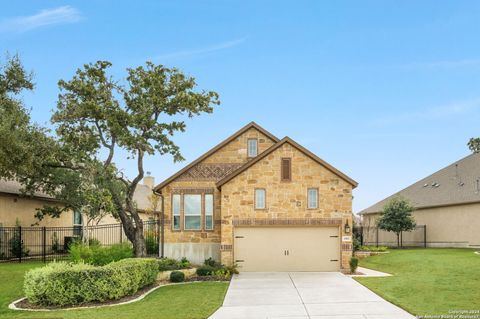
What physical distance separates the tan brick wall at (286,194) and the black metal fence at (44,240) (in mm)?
5344

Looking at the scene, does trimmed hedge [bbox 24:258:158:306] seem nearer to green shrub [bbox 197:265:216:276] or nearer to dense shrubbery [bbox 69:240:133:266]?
dense shrubbery [bbox 69:240:133:266]

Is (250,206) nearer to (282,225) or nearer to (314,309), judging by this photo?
(282,225)

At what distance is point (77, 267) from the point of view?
18.1 meters

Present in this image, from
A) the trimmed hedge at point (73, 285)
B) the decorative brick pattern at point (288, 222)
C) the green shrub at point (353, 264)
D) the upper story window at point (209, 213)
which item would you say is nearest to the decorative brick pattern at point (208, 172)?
the upper story window at point (209, 213)

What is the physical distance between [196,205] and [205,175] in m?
1.63

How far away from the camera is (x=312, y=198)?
86.3ft

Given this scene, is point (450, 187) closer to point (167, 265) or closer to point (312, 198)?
point (312, 198)

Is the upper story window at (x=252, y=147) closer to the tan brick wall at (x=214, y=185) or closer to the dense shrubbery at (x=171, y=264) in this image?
the tan brick wall at (x=214, y=185)

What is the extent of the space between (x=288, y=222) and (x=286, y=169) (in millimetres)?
2487

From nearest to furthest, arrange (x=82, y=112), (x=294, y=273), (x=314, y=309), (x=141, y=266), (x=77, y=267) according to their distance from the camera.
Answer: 1. (x=314, y=309)
2. (x=77, y=267)
3. (x=141, y=266)
4. (x=294, y=273)
5. (x=82, y=112)

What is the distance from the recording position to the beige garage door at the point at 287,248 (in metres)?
26.4

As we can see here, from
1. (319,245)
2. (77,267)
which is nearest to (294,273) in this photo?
(319,245)

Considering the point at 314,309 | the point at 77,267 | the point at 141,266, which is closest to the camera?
the point at 314,309

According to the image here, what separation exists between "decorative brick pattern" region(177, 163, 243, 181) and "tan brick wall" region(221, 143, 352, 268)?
8.66ft
